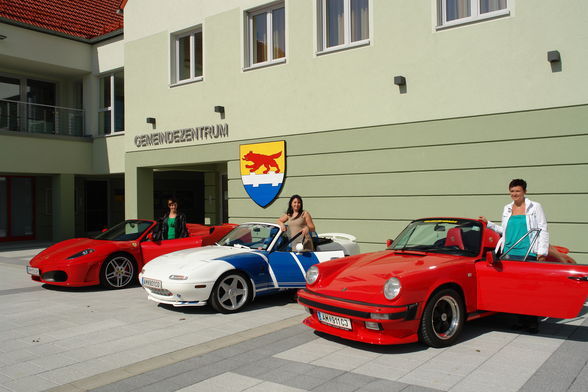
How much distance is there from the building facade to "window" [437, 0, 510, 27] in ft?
0.07

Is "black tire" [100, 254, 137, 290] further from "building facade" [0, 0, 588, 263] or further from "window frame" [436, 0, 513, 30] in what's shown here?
"window frame" [436, 0, 513, 30]

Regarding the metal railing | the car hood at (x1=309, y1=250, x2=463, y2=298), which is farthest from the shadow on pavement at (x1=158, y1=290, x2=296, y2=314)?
the metal railing

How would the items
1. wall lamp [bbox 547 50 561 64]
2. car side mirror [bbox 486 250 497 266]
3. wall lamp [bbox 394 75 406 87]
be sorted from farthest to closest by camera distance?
wall lamp [bbox 394 75 406 87]
wall lamp [bbox 547 50 561 64]
car side mirror [bbox 486 250 497 266]

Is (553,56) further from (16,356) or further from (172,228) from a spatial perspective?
(16,356)

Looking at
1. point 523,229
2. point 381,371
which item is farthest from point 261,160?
point 381,371

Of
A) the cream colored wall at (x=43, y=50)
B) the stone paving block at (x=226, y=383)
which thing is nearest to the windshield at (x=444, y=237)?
the stone paving block at (x=226, y=383)

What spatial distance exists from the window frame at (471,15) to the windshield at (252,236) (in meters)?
4.70

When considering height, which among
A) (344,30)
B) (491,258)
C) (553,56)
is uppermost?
(344,30)

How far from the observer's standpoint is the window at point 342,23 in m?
10.2

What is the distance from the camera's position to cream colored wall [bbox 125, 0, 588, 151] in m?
8.02

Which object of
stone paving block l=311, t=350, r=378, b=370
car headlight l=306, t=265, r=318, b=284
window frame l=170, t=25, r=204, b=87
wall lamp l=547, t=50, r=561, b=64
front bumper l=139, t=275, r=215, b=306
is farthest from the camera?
window frame l=170, t=25, r=204, b=87

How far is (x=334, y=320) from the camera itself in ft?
17.1

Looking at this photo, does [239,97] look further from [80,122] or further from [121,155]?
[80,122]

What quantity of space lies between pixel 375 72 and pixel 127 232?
555 cm
